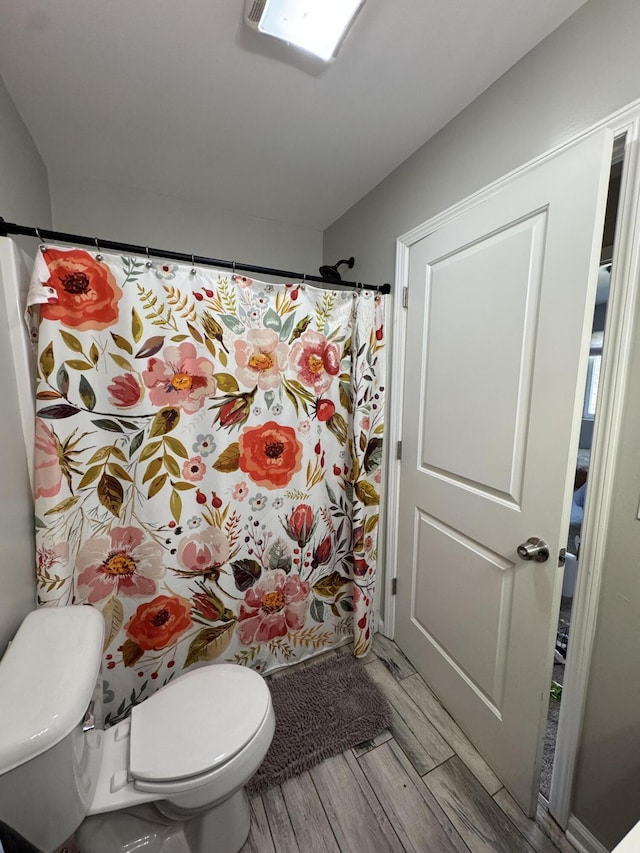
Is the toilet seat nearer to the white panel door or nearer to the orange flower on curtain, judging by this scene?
the white panel door

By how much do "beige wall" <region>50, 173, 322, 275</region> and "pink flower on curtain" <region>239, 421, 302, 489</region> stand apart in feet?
3.71

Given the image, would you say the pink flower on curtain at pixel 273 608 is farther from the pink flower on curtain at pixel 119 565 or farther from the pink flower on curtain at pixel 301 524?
the pink flower on curtain at pixel 119 565

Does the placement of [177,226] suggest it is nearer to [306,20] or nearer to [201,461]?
[306,20]

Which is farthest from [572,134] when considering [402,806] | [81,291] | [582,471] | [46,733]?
[402,806]

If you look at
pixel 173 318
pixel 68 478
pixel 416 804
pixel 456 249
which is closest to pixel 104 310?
pixel 173 318

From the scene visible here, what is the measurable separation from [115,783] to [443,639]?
115cm

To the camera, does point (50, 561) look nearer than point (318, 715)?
Yes

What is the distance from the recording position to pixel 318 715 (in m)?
1.34

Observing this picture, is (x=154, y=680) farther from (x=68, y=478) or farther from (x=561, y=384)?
(x=561, y=384)

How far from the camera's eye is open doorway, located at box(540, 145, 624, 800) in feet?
3.34

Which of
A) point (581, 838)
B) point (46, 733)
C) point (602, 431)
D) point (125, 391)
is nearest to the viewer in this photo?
point (46, 733)

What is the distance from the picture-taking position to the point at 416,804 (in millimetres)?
1066

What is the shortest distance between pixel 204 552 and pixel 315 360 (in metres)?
0.92

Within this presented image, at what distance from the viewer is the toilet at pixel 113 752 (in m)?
0.65
